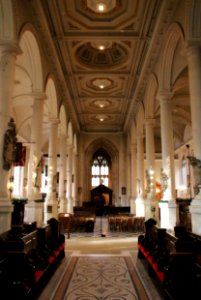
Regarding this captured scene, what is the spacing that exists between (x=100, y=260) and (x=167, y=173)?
418cm

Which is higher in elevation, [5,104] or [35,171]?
[5,104]

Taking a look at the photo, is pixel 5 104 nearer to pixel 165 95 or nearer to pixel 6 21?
pixel 6 21

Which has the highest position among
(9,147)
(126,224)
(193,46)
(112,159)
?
(193,46)

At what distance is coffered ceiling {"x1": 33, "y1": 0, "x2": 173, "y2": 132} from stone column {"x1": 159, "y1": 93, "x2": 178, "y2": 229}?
2709mm

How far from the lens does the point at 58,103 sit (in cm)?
1453

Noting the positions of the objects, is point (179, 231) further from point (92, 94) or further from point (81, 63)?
point (92, 94)

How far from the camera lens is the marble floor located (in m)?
4.82

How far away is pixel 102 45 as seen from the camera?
11781 mm

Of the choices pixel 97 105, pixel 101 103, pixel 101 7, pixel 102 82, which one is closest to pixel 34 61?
pixel 101 7

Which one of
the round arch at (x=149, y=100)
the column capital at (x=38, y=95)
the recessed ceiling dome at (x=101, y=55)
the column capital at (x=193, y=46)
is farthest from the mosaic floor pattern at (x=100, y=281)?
the recessed ceiling dome at (x=101, y=55)

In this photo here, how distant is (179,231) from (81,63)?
31.0 feet

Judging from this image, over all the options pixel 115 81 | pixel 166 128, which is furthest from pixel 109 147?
pixel 166 128

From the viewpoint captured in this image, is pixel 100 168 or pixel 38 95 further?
pixel 100 168

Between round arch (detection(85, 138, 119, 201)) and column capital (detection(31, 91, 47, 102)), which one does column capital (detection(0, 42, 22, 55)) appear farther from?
round arch (detection(85, 138, 119, 201))
